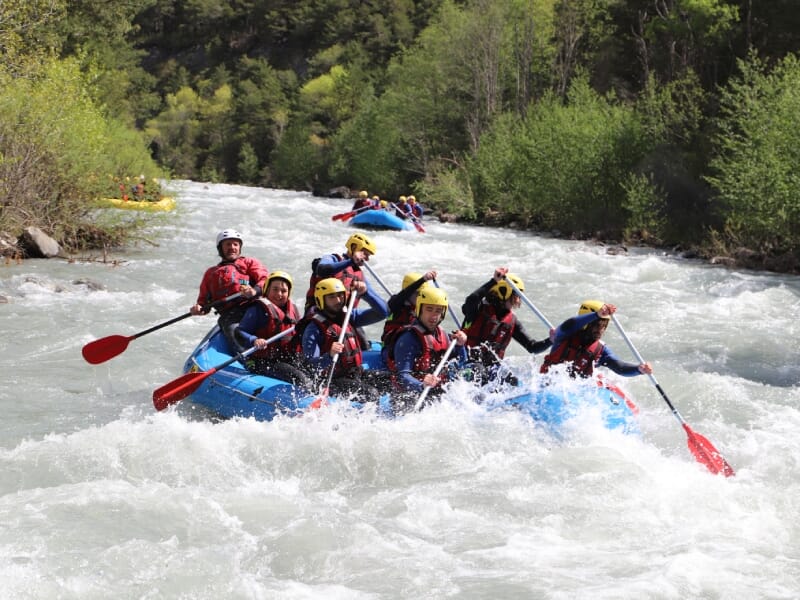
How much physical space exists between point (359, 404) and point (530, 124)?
21322 mm

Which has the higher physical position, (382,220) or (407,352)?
(407,352)

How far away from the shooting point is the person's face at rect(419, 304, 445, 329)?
6.59m

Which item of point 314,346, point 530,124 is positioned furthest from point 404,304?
point 530,124

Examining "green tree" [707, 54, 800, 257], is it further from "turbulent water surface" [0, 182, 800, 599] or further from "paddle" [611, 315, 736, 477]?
"paddle" [611, 315, 736, 477]

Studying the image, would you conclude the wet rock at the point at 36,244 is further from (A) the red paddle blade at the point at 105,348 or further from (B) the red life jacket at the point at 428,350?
(B) the red life jacket at the point at 428,350

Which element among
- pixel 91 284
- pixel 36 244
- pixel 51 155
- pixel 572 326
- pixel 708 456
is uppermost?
pixel 51 155

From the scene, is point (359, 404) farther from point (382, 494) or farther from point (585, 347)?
point (585, 347)

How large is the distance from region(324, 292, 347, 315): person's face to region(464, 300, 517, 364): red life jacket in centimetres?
112

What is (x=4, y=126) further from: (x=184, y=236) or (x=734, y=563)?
(x=734, y=563)

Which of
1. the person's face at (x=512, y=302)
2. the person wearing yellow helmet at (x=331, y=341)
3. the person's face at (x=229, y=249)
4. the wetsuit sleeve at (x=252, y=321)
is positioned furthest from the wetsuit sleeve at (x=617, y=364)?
the person's face at (x=229, y=249)

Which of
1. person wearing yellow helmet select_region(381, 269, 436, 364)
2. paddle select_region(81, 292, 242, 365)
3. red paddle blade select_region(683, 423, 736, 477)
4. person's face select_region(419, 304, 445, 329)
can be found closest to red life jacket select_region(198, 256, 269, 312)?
paddle select_region(81, 292, 242, 365)

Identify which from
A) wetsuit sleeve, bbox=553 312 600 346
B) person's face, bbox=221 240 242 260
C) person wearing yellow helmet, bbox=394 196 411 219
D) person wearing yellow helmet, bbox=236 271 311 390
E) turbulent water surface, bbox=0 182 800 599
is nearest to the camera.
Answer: turbulent water surface, bbox=0 182 800 599

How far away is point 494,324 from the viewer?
7.29 metres

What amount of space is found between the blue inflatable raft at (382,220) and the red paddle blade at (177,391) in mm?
15447
